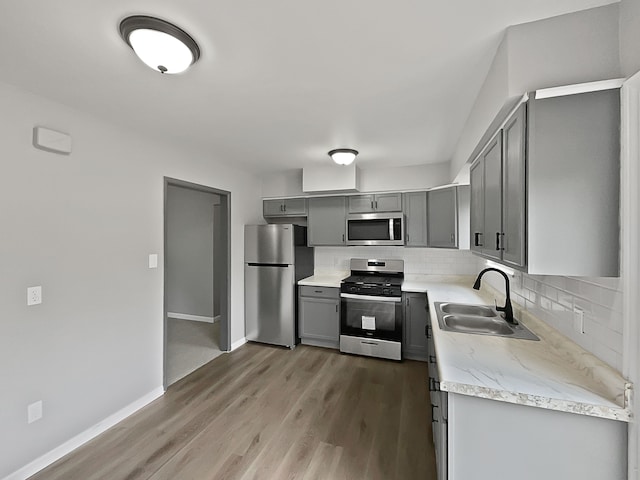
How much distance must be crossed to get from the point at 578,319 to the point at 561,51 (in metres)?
1.24

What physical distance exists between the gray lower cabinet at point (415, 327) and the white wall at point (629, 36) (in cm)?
266

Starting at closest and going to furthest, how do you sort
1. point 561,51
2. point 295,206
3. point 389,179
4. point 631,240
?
point 631,240
point 561,51
point 389,179
point 295,206

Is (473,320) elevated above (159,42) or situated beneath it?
situated beneath

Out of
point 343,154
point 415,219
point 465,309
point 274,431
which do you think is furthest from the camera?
point 415,219

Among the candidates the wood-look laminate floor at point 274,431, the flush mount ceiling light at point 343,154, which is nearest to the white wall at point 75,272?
the wood-look laminate floor at point 274,431

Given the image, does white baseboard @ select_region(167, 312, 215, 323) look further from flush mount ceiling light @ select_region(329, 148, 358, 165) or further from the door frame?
the door frame

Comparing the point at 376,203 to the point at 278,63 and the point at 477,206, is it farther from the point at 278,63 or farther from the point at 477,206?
the point at 278,63

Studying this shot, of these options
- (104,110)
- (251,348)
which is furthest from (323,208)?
(104,110)

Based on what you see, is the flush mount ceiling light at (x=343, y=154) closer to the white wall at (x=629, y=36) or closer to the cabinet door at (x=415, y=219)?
the cabinet door at (x=415, y=219)

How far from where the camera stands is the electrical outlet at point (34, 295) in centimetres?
182

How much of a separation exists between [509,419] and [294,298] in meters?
2.98

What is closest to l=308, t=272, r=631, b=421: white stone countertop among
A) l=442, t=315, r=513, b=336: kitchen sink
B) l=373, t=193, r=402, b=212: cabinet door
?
l=442, t=315, r=513, b=336: kitchen sink

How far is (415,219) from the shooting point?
3.76 meters

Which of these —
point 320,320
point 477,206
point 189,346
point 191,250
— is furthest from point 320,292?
point 191,250
